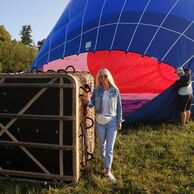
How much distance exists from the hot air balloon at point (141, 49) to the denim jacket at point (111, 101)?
2.60 metres

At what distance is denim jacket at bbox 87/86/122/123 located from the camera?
4652mm

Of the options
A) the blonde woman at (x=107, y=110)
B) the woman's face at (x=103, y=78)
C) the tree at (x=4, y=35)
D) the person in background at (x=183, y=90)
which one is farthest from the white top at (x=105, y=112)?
the tree at (x=4, y=35)

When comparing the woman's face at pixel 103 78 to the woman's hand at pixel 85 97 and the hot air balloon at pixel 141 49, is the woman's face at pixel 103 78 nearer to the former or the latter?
the woman's hand at pixel 85 97

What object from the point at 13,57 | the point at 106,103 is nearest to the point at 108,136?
the point at 106,103

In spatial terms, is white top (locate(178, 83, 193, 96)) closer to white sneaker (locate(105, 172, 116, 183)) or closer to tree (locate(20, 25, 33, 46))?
white sneaker (locate(105, 172, 116, 183))

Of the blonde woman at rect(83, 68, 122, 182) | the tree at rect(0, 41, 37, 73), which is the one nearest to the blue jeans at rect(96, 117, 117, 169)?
the blonde woman at rect(83, 68, 122, 182)

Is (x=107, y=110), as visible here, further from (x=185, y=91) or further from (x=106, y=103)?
(x=185, y=91)

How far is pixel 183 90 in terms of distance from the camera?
7242mm

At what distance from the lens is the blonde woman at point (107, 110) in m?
4.64

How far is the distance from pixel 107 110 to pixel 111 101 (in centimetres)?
11

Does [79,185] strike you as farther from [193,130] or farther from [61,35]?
[61,35]

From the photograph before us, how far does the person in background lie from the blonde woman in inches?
111

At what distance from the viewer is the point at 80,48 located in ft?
26.5

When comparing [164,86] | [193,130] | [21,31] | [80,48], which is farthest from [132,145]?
[21,31]
